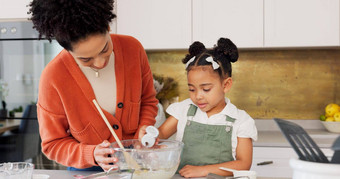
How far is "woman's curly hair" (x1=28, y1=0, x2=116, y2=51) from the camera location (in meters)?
0.90

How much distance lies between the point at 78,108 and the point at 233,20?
5.10 feet

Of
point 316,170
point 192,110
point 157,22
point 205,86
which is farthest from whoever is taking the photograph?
point 157,22

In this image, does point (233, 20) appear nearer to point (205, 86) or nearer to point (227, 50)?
point (227, 50)

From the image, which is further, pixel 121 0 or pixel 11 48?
pixel 121 0

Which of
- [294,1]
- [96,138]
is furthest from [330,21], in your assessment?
[96,138]

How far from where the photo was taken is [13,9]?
2.34 m

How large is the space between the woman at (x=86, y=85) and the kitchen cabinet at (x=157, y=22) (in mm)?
1158

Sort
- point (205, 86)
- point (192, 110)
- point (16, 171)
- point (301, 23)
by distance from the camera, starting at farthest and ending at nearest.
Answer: point (301, 23) → point (192, 110) → point (205, 86) → point (16, 171)

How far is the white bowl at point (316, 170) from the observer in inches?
22.8

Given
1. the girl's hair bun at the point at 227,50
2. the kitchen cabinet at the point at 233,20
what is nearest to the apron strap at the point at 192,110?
the girl's hair bun at the point at 227,50

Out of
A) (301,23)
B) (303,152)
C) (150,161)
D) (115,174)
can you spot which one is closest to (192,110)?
(150,161)

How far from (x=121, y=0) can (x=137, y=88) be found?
144 cm

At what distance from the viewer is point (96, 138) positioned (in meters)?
1.23

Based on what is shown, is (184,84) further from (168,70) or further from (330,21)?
(330,21)
